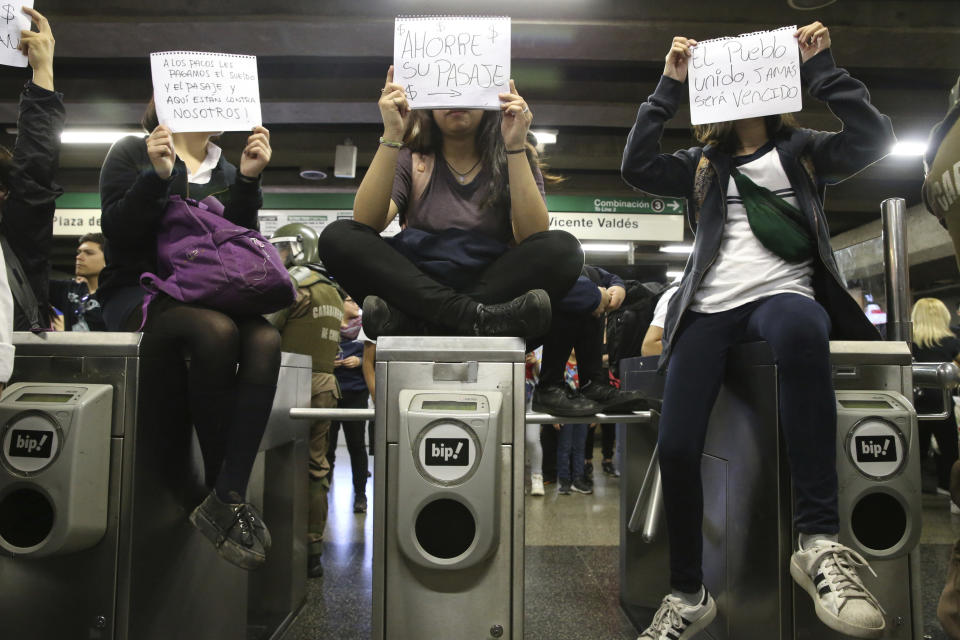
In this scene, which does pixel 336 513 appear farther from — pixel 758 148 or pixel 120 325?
pixel 758 148

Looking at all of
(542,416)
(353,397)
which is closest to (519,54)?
(353,397)

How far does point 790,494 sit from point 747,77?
1.05 metres

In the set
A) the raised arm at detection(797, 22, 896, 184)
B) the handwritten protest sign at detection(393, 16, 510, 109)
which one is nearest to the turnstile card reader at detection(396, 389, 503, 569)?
the handwritten protest sign at detection(393, 16, 510, 109)

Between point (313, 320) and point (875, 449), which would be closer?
point (875, 449)

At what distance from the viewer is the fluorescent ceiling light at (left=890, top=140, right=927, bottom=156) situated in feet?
21.1

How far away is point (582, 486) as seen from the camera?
485 cm

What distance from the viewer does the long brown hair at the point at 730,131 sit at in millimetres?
1748

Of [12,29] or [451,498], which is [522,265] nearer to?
[451,498]

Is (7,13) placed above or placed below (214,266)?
above

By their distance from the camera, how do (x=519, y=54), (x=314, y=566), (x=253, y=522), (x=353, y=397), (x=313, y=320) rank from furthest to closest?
(x=519, y=54)
(x=353, y=397)
(x=313, y=320)
(x=314, y=566)
(x=253, y=522)

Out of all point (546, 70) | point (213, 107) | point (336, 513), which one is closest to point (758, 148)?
point (213, 107)

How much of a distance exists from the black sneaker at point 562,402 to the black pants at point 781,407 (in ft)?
0.66

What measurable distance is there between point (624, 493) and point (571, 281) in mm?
1080

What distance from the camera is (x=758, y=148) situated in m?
1.74
